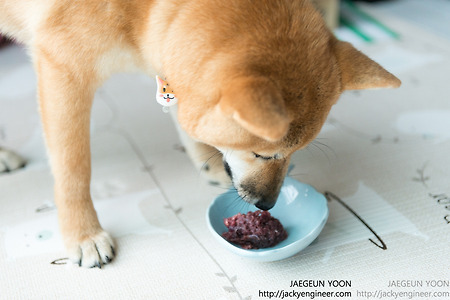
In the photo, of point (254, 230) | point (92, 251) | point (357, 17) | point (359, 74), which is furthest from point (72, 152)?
point (357, 17)

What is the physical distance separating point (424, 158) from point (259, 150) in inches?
31.6

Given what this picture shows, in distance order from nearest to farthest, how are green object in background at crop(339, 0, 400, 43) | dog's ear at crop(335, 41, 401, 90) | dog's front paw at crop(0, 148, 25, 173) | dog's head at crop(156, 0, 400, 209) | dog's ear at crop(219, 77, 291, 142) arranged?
dog's ear at crop(219, 77, 291, 142) → dog's head at crop(156, 0, 400, 209) → dog's ear at crop(335, 41, 401, 90) → dog's front paw at crop(0, 148, 25, 173) → green object in background at crop(339, 0, 400, 43)

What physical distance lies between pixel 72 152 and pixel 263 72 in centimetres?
62

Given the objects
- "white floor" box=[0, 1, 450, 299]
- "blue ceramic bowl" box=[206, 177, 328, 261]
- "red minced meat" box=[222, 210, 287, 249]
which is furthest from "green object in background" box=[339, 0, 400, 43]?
"red minced meat" box=[222, 210, 287, 249]

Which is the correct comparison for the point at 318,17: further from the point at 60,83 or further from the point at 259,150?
the point at 60,83

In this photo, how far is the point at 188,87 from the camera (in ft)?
3.74

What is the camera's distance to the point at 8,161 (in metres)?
1.73

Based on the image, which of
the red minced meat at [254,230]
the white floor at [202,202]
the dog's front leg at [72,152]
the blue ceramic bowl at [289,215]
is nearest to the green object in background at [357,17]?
the white floor at [202,202]

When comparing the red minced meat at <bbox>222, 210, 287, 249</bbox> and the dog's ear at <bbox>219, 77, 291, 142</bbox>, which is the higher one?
the dog's ear at <bbox>219, 77, 291, 142</bbox>

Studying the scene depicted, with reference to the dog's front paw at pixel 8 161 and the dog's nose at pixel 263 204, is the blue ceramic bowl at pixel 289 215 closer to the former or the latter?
the dog's nose at pixel 263 204

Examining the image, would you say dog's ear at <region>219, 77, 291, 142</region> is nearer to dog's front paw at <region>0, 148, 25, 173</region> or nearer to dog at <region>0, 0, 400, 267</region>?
dog at <region>0, 0, 400, 267</region>

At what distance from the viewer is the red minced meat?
1263 millimetres

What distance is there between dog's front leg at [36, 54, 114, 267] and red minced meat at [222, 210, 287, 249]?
1.13ft

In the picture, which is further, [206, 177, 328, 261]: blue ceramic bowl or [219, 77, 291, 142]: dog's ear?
[206, 177, 328, 261]: blue ceramic bowl
